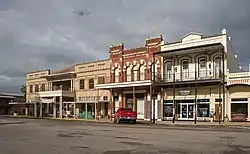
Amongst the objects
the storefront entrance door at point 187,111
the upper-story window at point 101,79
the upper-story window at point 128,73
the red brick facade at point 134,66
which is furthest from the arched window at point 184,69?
the upper-story window at point 101,79

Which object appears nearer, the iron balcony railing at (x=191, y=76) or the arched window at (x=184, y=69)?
the iron balcony railing at (x=191, y=76)

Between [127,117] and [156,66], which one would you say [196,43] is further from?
[127,117]

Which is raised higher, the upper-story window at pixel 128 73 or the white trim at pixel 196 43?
the white trim at pixel 196 43

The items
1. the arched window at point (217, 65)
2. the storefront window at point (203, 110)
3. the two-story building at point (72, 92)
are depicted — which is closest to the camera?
the arched window at point (217, 65)

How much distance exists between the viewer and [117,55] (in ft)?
175

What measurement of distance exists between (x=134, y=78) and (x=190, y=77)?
9311 millimetres

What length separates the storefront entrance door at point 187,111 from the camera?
144ft

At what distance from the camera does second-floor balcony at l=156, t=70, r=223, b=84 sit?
41.2 m

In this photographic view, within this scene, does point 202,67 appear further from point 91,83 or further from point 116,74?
point 91,83

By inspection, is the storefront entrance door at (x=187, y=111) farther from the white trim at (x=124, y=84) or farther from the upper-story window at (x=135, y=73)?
the upper-story window at (x=135, y=73)

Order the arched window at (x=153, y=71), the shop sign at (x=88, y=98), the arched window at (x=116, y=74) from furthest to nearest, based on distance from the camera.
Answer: the shop sign at (x=88, y=98), the arched window at (x=116, y=74), the arched window at (x=153, y=71)

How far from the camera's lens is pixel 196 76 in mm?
43062

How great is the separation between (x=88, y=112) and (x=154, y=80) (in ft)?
54.0

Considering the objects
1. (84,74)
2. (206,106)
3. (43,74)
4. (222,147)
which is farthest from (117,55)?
(222,147)
